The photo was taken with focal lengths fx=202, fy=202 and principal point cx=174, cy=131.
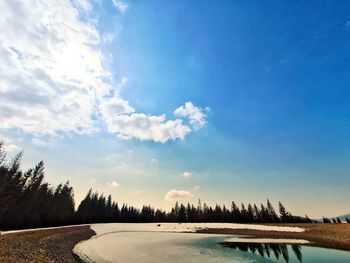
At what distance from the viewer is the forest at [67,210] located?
41.5 metres

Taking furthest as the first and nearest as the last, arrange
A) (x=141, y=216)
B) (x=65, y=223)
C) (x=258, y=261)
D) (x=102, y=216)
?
(x=141, y=216) → (x=102, y=216) → (x=65, y=223) → (x=258, y=261)

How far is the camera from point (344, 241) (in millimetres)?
32969

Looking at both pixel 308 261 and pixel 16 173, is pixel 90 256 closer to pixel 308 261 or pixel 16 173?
pixel 308 261

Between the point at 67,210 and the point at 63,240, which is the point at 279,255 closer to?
the point at 63,240

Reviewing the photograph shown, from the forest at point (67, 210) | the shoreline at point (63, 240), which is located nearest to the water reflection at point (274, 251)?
the shoreline at point (63, 240)

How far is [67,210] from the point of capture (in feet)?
223

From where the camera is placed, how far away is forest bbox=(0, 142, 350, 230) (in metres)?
41.5

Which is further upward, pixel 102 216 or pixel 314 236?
pixel 102 216

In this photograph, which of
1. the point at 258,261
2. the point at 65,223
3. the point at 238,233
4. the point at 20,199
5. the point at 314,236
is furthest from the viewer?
the point at 65,223

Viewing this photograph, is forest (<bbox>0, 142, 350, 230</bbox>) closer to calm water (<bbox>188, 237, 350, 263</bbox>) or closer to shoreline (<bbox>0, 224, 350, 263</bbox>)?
shoreline (<bbox>0, 224, 350, 263</bbox>)

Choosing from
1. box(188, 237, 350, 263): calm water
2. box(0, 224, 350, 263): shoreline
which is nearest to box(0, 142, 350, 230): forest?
box(0, 224, 350, 263): shoreline

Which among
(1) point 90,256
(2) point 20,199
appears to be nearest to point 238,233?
(1) point 90,256

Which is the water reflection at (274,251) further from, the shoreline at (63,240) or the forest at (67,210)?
the forest at (67,210)

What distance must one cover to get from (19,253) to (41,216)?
52711 mm
